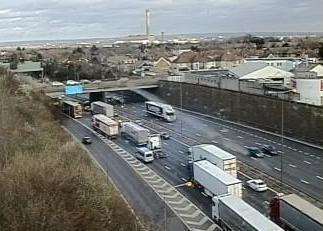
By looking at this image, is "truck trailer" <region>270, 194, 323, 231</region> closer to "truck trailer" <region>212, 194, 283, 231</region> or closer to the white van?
"truck trailer" <region>212, 194, 283, 231</region>

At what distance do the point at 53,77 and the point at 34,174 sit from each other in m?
20.9

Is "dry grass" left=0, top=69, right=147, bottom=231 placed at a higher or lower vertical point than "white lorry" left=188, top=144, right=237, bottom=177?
higher

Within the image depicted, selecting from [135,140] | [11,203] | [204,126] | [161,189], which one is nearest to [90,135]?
[135,140]

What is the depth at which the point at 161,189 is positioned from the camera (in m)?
7.43

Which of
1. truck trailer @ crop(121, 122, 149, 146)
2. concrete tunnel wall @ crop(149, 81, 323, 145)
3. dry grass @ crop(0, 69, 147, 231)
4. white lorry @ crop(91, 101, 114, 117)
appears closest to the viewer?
dry grass @ crop(0, 69, 147, 231)

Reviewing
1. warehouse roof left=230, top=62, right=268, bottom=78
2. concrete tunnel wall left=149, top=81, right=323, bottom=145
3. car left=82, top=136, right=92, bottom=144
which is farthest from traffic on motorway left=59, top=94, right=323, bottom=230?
warehouse roof left=230, top=62, right=268, bottom=78

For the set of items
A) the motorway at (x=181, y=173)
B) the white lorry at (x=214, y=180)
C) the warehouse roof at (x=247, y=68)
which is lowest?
the motorway at (x=181, y=173)

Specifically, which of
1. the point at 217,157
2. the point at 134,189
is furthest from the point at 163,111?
the point at 134,189

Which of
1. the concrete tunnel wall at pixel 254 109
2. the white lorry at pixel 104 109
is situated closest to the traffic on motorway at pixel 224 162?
Result: the concrete tunnel wall at pixel 254 109

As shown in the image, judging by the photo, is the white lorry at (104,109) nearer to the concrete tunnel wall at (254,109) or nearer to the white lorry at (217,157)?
the concrete tunnel wall at (254,109)

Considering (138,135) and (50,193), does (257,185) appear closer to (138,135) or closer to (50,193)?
(50,193)

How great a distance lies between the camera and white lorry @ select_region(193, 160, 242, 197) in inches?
255

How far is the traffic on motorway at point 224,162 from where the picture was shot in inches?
236

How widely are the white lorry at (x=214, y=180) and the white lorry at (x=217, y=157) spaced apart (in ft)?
0.38
